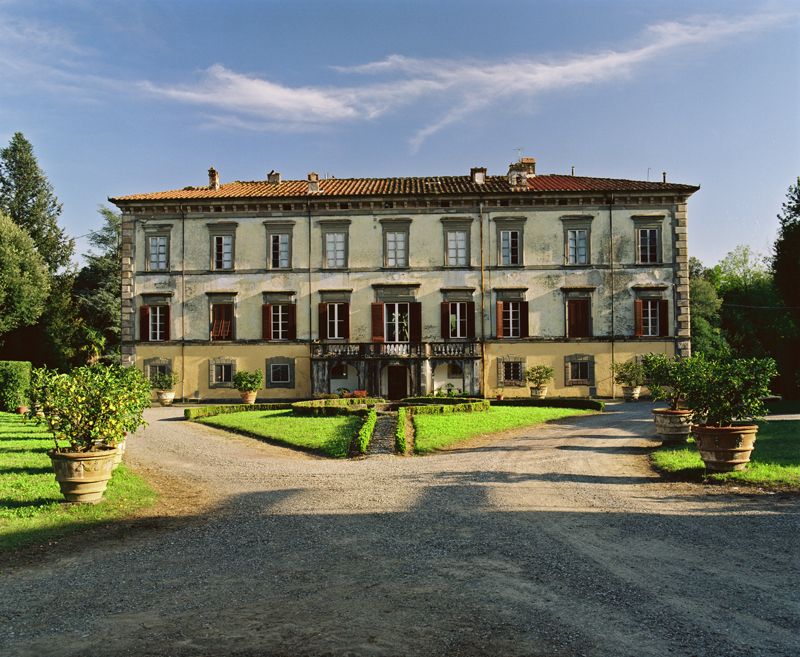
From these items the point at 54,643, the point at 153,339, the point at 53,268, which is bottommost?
the point at 54,643

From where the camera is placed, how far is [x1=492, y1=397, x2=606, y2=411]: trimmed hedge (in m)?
27.1

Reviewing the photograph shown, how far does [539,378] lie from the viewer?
107ft

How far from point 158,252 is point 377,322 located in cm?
1218

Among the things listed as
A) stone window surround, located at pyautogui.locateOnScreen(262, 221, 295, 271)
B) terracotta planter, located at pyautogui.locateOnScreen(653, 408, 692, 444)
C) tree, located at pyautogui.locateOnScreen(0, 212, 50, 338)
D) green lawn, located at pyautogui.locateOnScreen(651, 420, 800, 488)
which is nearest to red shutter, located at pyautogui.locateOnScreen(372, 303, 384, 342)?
stone window surround, located at pyautogui.locateOnScreen(262, 221, 295, 271)

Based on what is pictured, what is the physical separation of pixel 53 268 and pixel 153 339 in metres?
19.0

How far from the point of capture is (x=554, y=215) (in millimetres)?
33656

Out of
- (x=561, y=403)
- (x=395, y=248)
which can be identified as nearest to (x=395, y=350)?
(x=395, y=248)

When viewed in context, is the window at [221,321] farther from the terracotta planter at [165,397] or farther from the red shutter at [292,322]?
the terracotta planter at [165,397]

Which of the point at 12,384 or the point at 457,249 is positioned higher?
the point at 457,249

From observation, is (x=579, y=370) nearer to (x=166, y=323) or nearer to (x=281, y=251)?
→ (x=281, y=251)

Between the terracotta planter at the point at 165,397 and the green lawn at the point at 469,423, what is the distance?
1604 centimetres

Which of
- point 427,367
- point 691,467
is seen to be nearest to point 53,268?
point 427,367

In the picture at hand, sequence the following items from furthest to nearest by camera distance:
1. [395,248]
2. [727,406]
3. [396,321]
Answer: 1. [395,248]
2. [396,321]
3. [727,406]

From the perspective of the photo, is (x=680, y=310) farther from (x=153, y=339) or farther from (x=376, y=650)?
(x=376, y=650)
